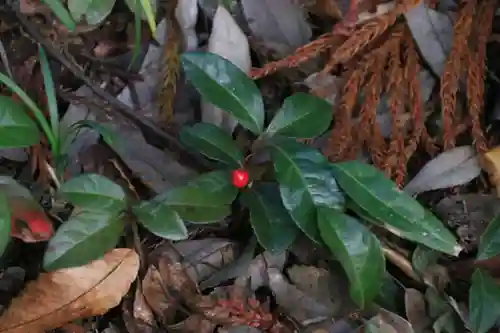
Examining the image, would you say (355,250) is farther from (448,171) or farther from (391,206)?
(448,171)

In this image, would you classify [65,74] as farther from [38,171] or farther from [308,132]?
[308,132]

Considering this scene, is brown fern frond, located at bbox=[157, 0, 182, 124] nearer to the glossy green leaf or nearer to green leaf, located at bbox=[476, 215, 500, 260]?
the glossy green leaf

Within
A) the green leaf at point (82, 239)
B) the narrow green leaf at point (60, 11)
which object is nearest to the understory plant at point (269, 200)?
the green leaf at point (82, 239)

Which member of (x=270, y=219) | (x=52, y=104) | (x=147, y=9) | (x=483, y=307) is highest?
(x=147, y=9)

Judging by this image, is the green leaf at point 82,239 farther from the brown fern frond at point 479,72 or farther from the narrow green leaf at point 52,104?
the brown fern frond at point 479,72

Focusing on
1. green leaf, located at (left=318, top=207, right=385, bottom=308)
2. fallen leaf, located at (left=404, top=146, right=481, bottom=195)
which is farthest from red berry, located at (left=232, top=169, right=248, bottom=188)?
→ fallen leaf, located at (left=404, top=146, right=481, bottom=195)

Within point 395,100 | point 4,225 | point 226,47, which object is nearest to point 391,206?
point 395,100
